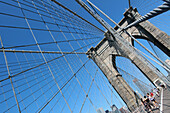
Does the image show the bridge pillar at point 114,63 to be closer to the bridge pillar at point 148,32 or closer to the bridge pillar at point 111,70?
the bridge pillar at point 111,70

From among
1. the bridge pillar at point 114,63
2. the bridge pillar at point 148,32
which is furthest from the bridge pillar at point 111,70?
the bridge pillar at point 148,32

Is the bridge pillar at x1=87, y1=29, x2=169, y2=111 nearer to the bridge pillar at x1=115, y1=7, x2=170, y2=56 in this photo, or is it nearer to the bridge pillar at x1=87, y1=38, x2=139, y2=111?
the bridge pillar at x1=87, y1=38, x2=139, y2=111

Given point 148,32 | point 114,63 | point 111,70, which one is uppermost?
point 148,32

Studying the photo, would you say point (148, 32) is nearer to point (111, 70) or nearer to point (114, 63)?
point (114, 63)

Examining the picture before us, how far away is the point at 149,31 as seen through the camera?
8.28 metres

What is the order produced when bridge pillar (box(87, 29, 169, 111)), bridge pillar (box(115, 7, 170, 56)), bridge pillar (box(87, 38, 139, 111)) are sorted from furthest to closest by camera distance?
bridge pillar (box(87, 38, 139, 111)) < bridge pillar (box(87, 29, 169, 111)) < bridge pillar (box(115, 7, 170, 56))

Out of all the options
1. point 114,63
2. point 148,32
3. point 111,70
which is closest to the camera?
point 148,32

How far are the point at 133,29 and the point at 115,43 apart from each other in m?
1.95

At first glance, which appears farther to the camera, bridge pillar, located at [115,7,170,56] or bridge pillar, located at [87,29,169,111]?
bridge pillar, located at [87,29,169,111]

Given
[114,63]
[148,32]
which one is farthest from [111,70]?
[148,32]

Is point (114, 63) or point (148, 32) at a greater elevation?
point (148, 32)

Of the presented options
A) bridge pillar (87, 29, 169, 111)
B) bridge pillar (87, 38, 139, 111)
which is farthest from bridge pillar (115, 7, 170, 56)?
bridge pillar (87, 38, 139, 111)

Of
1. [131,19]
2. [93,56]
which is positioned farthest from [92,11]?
[93,56]

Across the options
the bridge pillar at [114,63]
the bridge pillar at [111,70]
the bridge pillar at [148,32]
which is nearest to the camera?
the bridge pillar at [148,32]
